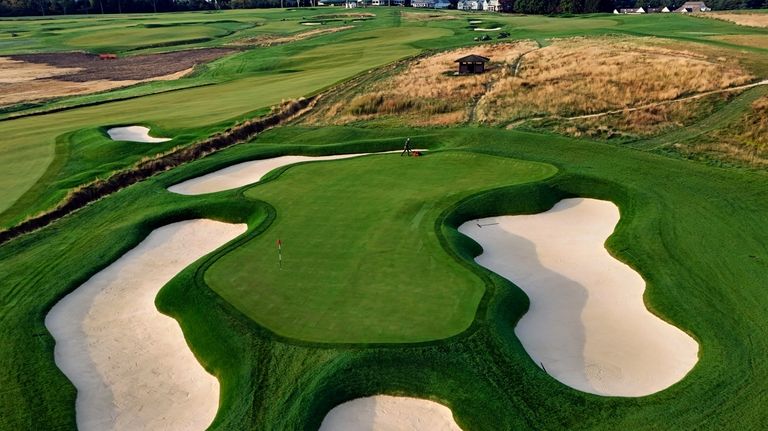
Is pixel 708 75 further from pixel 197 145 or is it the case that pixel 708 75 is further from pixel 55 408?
pixel 55 408

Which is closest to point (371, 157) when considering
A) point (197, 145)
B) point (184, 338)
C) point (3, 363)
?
point (197, 145)

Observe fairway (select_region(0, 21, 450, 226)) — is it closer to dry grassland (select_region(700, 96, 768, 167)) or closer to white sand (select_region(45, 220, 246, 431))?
white sand (select_region(45, 220, 246, 431))

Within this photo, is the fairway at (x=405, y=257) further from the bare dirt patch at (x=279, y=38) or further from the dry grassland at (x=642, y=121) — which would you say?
the bare dirt patch at (x=279, y=38)

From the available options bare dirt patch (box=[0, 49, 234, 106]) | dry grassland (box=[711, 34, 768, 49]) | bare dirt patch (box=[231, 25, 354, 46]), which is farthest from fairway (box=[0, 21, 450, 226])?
dry grassland (box=[711, 34, 768, 49])

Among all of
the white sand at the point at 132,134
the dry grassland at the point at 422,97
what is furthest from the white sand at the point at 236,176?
the dry grassland at the point at 422,97

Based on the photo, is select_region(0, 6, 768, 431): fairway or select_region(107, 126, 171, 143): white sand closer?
select_region(0, 6, 768, 431): fairway

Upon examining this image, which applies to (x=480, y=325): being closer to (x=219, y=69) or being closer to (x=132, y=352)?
(x=132, y=352)
